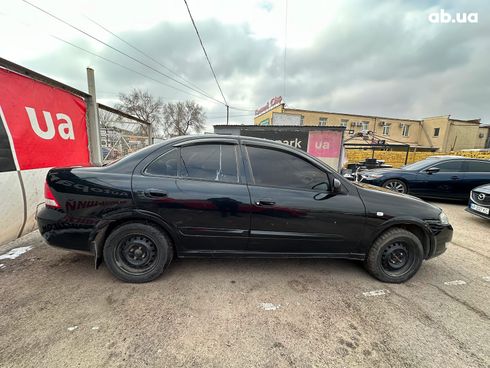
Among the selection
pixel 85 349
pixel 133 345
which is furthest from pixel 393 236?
pixel 85 349

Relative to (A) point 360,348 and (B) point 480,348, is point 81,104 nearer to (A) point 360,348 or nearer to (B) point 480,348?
(A) point 360,348

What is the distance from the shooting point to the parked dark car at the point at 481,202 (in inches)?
174

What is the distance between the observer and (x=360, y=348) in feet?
5.51

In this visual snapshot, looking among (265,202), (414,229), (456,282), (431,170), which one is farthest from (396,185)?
(265,202)

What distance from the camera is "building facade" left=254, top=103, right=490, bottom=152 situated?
27.5m

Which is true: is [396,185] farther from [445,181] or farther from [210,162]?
[210,162]

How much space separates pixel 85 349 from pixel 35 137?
3.30 meters

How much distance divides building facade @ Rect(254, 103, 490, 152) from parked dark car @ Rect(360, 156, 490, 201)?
831 inches

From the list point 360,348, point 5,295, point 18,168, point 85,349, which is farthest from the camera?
point 18,168

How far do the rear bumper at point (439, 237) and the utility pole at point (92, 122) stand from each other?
240 inches

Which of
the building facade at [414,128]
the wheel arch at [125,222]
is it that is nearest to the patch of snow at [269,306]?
the wheel arch at [125,222]

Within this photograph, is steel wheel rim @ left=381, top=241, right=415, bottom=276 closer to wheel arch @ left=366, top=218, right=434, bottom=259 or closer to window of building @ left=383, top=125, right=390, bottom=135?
wheel arch @ left=366, top=218, right=434, bottom=259

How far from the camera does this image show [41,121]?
3.46 metres

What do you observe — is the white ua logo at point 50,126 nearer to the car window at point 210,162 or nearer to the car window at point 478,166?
the car window at point 210,162
